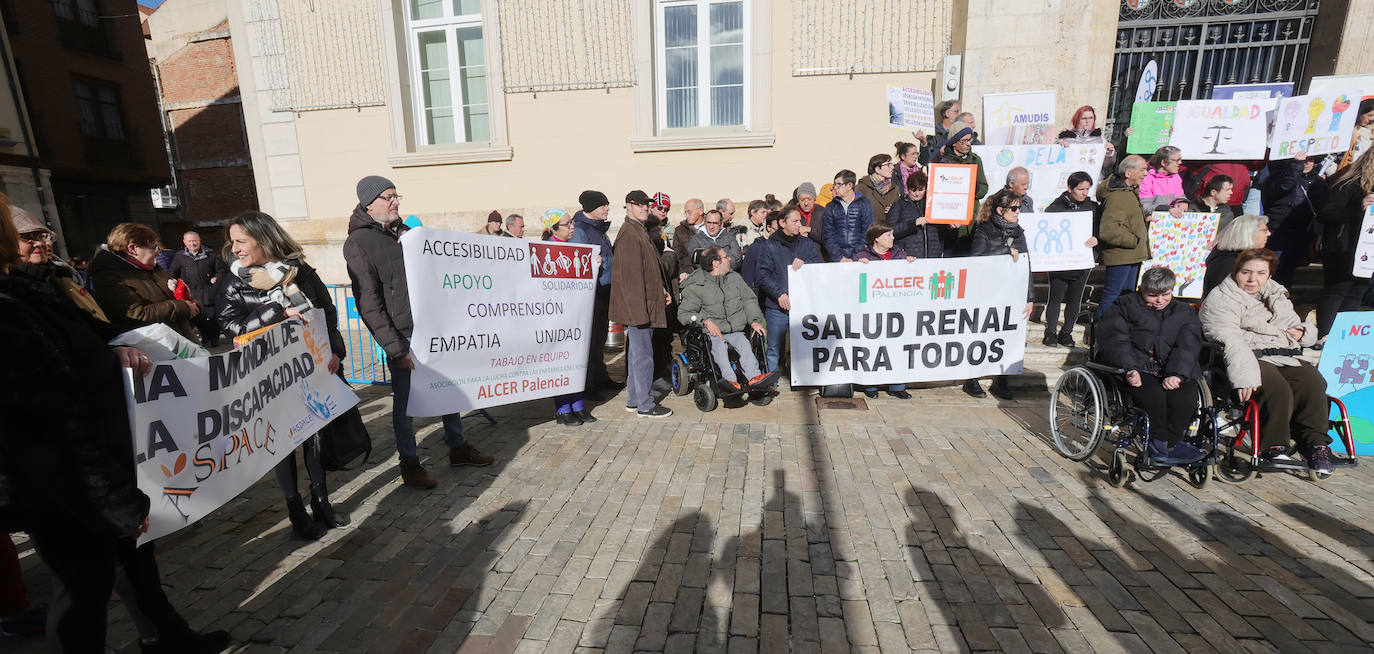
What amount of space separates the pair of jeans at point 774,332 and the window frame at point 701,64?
15.0ft

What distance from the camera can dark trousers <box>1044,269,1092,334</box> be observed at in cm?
638

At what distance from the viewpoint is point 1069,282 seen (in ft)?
21.3

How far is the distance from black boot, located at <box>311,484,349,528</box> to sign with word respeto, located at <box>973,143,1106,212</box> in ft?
26.5

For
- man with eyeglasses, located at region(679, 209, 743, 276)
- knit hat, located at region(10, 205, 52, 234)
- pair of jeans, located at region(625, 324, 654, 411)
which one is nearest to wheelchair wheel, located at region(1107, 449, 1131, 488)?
pair of jeans, located at region(625, 324, 654, 411)

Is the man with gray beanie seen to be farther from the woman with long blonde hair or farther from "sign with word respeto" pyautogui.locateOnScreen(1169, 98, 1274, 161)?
"sign with word respeto" pyautogui.locateOnScreen(1169, 98, 1274, 161)

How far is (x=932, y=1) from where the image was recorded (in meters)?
8.70

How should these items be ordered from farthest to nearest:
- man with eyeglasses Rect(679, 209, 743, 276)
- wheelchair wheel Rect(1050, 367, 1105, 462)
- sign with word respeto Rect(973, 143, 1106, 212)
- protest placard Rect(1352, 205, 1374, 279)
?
1. sign with word respeto Rect(973, 143, 1106, 212)
2. man with eyeglasses Rect(679, 209, 743, 276)
3. protest placard Rect(1352, 205, 1374, 279)
4. wheelchair wheel Rect(1050, 367, 1105, 462)

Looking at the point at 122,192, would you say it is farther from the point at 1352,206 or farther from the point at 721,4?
the point at 1352,206

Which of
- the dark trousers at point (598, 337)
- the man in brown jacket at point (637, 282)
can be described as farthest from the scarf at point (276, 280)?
the dark trousers at point (598, 337)

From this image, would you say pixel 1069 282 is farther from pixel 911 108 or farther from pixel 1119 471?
pixel 1119 471

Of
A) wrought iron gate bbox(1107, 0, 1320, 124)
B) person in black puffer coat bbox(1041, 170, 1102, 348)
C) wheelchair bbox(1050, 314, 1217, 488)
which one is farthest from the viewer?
wrought iron gate bbox(1107, 0, 1320, 124)

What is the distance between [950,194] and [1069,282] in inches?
70.8

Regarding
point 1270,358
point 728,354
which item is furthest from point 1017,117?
point 728,354

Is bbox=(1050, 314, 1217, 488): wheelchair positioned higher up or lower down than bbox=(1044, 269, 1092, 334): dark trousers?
lower down
